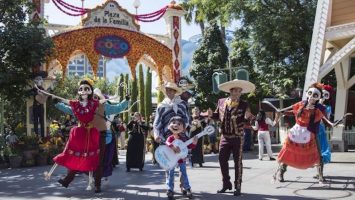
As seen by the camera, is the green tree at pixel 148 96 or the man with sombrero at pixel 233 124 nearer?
the man with sombrero at pixel 233 124

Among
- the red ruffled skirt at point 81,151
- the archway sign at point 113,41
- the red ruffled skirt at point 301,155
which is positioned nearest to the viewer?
the red ruffled skirt at point 81,151

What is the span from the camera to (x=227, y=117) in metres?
7.18

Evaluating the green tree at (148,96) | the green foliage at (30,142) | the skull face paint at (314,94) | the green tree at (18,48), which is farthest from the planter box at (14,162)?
the green tree at (148,96)

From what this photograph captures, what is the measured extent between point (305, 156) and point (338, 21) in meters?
9.21

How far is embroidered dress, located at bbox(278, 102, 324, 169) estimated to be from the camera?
7914 mm

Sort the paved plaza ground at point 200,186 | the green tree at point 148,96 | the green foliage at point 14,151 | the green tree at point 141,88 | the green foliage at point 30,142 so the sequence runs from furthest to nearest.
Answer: the green tree at point 141,88 < the green tree at point 148,96 < the green foliage at point 30,142 < the green foliage at point 14,151 < the paved plaza ground at point 200,186

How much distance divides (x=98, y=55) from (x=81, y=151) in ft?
42.0

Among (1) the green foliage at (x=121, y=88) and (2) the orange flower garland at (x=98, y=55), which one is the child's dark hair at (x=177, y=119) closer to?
(1) the green foliage at (x=121, y=88)

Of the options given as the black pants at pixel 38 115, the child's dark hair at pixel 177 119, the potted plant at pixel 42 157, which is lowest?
the potted plant at pixel 42 157

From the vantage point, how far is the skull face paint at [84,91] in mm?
7537

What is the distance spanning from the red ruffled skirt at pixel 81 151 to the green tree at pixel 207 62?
1895cm

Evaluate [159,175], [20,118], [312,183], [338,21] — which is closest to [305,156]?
[312,183]

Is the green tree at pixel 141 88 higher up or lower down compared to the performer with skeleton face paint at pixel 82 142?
higher up

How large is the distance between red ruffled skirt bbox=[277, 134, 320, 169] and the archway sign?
12.5 meters
